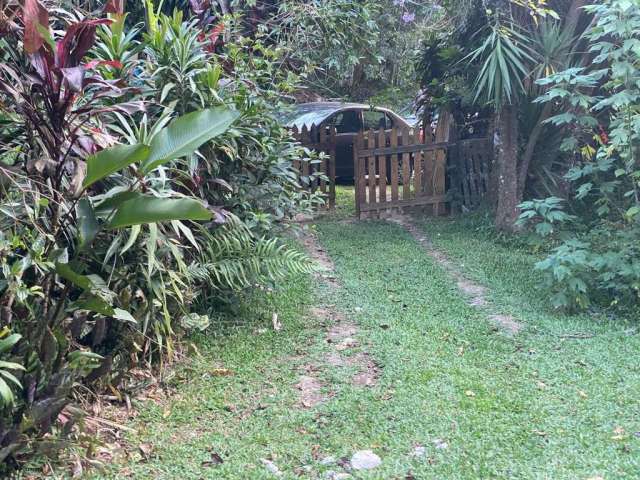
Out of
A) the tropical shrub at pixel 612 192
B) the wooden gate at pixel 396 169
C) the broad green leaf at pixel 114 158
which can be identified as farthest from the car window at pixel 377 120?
the broad green leaf at pixel 114 158

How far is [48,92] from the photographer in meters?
2.89

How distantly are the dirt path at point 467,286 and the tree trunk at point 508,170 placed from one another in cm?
106

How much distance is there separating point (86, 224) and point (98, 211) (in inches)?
3.7

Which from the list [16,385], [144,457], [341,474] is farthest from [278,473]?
[16,385]

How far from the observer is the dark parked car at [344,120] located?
10852mm

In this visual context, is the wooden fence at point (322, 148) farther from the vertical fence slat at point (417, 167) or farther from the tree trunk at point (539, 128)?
Answer: the tree trunk at point (539, 128)

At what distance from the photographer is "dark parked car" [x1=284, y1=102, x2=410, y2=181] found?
10.9 metres

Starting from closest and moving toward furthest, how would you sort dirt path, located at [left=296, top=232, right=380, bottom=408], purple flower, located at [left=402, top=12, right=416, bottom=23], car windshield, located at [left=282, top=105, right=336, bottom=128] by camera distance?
dirt path, located at [left=296, top=232, right=380, bottom=408] < purple flower, located at [left=402, top=12, right=416, bottom=23] < car windshield, located at [left=282, top=105, right=336, bottom=128]

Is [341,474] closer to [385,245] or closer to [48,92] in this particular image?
[48,92]

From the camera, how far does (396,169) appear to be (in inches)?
375

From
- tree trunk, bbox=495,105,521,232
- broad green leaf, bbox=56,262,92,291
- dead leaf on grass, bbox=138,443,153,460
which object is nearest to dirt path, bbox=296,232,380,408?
dead leaf on grass, bbox=138,443,153,460

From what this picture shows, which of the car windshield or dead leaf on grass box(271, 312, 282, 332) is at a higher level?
the car windshield

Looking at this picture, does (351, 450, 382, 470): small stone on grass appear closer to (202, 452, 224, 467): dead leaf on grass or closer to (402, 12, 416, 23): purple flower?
(202, 452, 224, 467): dead leaf on grass

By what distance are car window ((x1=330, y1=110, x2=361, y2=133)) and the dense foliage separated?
760 cm
